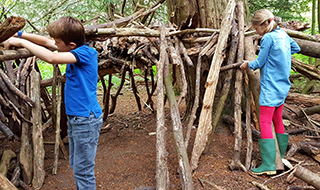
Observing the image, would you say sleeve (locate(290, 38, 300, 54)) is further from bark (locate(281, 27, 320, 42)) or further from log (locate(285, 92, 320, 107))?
log (locate(285, 92, 320, 107))

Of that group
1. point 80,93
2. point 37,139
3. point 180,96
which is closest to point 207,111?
point 180,96

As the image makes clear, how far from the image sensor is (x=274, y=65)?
2871 millimetres

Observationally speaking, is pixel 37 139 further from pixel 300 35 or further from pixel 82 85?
pixel 300 35

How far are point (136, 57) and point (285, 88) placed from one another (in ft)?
6.48

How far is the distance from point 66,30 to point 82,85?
Result: 44 centimetres

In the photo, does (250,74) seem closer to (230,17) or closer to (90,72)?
(230,17)

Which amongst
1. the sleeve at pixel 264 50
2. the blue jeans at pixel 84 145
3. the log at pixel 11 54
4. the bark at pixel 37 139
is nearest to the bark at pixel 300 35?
the sleeve at pixel 264 50

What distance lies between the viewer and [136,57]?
363cm

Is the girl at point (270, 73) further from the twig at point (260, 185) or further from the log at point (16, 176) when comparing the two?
the log at point (16, 176)

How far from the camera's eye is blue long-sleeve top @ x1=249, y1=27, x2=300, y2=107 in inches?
112

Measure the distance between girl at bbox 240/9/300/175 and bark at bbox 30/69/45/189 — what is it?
247cm

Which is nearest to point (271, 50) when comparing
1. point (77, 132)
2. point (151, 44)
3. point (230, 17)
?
point (230, 17)

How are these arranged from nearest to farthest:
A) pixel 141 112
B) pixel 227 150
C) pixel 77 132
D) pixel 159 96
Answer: pixel 77 132
pixel 159 96
pixel 227 150
pixel 141 112

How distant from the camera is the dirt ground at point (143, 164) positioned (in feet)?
9.20
